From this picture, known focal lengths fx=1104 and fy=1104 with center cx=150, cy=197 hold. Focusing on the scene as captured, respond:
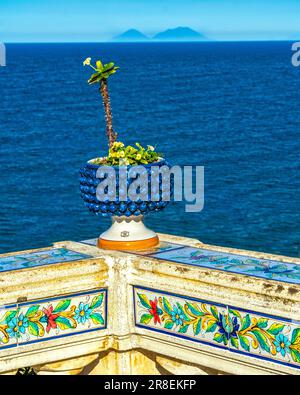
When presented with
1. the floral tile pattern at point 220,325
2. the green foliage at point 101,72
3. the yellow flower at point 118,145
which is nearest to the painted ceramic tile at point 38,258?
the floral tile pattern at point 220,325

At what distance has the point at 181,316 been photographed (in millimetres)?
7492

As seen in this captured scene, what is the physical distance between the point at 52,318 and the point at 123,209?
105 cm

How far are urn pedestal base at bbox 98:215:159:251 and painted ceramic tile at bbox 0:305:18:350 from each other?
123 cm

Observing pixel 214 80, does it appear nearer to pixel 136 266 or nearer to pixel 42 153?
pixel 42 153

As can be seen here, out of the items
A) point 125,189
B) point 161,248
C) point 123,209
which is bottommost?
point 161,248

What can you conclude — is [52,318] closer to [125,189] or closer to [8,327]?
[8,327]

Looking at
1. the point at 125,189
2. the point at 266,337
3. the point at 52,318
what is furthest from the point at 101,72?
the point at 266,337

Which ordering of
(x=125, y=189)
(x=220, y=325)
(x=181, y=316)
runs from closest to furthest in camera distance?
(x=220, y=325), (x=181, y=316), (x=125, y=189)

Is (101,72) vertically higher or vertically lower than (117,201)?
higher

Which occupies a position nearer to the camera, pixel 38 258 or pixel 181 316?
pixel 181 316

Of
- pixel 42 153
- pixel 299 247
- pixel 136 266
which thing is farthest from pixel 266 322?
pixel 42 153

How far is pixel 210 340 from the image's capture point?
7320 mm

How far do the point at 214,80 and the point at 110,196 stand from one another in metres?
97.3

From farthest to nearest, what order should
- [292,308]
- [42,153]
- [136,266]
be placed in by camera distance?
[42,153], [136,266], [292,308]
